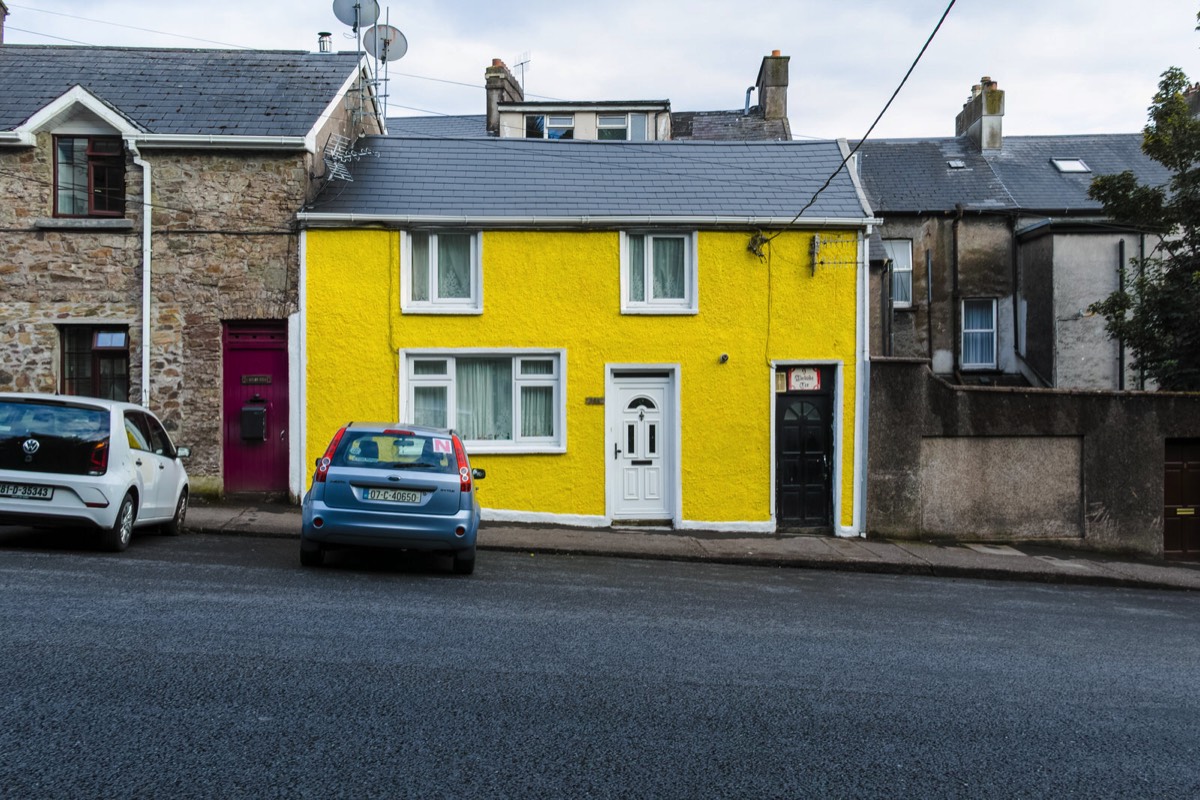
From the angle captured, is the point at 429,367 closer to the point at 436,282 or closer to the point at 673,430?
the point at 436,282

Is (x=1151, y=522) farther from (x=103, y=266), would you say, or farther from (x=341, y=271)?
(x=103, y=266)

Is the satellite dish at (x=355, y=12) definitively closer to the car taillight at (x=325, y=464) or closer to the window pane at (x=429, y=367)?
the window pane at (x=429, y=367)

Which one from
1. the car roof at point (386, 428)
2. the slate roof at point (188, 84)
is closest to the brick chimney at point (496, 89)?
the slate roof at point (188, 84)

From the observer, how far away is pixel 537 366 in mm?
16453

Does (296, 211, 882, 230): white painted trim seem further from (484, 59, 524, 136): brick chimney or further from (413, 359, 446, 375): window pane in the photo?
(484, 59, 524, 136): brick chimney

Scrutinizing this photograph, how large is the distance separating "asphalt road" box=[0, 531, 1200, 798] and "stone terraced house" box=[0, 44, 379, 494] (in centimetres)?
585

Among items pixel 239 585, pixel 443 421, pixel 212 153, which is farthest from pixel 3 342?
pixel 239 585

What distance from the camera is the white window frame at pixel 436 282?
52.7 ft

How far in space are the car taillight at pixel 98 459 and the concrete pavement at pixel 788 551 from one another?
10.0ft

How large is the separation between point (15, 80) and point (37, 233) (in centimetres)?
343

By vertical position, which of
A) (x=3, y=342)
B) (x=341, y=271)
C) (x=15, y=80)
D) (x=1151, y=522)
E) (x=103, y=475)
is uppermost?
(x=15, y=80)

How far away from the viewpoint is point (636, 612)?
29.1 ft

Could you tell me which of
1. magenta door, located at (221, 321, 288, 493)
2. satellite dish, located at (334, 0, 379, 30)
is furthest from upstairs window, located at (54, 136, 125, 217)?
satellite dish, located at (334, 0, 379, 30)

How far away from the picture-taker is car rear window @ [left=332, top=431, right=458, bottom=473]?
34.1ft
